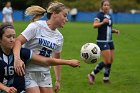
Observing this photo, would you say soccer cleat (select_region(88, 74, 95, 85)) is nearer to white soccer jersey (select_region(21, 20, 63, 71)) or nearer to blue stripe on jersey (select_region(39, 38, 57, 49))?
white soccer jersey (select_region(21, 20, 63, 71))

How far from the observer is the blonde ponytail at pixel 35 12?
6578mm

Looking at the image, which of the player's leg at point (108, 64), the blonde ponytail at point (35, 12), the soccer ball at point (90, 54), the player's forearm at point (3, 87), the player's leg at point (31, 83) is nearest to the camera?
the player's forearm at point (3, 87)

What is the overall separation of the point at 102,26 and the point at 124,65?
4136 mm

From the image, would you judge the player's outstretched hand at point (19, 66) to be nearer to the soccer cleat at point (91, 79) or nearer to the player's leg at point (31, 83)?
the player's leg at point (31, 83)

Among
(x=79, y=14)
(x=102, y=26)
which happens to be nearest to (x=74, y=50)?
(x=102, y=26)

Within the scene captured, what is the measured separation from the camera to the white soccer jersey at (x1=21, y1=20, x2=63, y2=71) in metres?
6.47

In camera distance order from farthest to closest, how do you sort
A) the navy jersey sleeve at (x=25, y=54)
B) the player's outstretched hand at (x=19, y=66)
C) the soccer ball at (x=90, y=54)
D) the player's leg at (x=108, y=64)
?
the player's leg at (x=108, y=64), the soccer ball at (x=90, y=54), the navy jersey sleeve at (x=25, y=54), the player's outstretched hand at (x=19, y=66)

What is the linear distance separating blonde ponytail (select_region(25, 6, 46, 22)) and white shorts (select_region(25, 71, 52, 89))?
79cm

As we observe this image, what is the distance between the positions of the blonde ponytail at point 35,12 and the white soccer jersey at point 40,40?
0.11 meters

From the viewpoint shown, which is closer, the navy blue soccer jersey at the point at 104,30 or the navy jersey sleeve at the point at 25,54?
the navy jersey sleeve at the point at 25,54

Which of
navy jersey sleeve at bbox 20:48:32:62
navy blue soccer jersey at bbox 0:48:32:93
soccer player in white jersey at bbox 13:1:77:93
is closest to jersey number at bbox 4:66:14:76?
navy blue soccer jersey at bbox 0:48:32:93

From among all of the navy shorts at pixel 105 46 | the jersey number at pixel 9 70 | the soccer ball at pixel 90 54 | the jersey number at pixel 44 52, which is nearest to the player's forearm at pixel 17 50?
the jersey number at pixel 9 70

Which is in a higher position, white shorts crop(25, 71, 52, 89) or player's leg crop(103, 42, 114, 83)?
white shorts crop(25, 71, 52, 89)

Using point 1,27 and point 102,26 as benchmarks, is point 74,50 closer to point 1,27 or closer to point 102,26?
point 102,26
